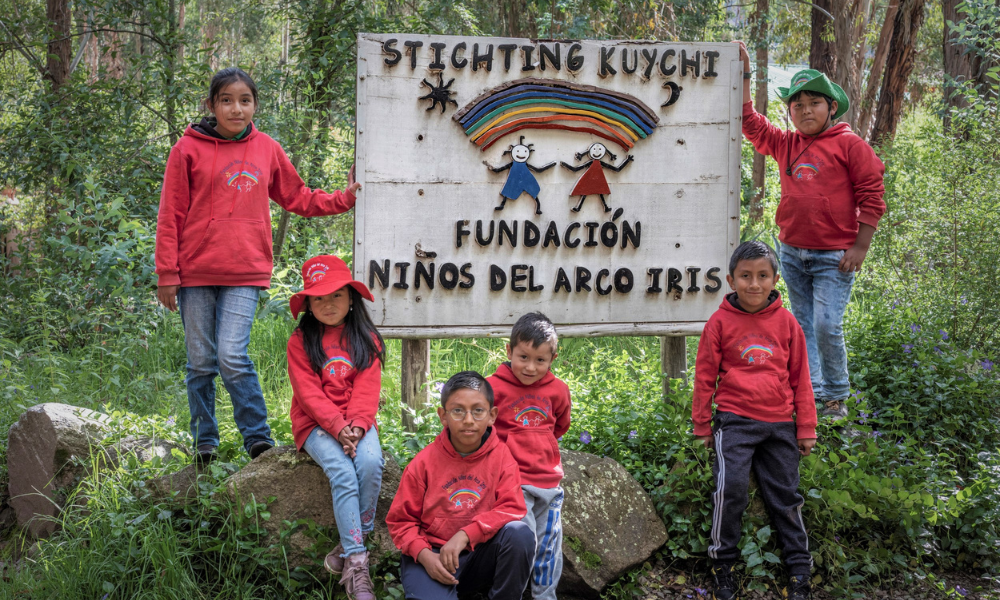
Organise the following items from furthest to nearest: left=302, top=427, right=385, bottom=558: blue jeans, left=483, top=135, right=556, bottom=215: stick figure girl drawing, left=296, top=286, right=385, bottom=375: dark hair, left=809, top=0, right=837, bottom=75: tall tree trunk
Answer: left=809, top=0, right=837, bottom=75: tall tree trunk
left=483, top=135, right=556, bottom=215: stick figure girl drawing
left=296, top=286, right=385, bottom=375: dark hair
left=302, top=427, right=385, bottom=558: blue jeans

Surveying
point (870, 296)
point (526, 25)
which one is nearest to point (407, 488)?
point (870, 296)

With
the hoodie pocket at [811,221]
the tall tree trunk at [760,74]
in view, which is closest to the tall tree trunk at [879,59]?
the tall tree trunk at [760,74]

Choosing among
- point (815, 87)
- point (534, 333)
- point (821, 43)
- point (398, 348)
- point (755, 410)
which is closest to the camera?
point (534, 333)

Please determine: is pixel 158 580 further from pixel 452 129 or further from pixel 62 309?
pixel 62 309

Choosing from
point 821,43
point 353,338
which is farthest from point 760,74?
point 353,338

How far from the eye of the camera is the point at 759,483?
3.28 m

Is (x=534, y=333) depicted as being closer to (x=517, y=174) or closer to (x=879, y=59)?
(x=517, y=174)

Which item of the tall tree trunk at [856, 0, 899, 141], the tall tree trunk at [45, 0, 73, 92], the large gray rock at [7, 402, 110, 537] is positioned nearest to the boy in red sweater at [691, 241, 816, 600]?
the large gray rock at [7, 402, 110, 537]

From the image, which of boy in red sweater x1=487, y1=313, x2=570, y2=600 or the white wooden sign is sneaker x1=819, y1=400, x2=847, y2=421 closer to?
the white wooden sign

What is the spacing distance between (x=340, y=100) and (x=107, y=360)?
2.80 meters

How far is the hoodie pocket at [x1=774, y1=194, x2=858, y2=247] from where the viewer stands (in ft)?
12.5

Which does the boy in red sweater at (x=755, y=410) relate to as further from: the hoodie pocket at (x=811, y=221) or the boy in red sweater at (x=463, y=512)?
the boy in red sweater at (x=463, y=512)

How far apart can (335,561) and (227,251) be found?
1361 mm

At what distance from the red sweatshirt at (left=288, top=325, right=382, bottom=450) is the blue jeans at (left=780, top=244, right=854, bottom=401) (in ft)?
7.30
